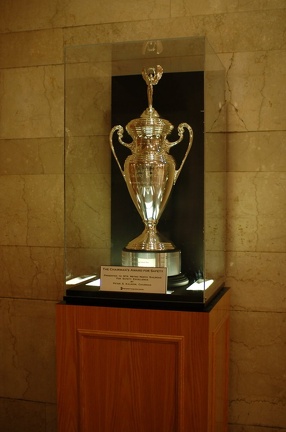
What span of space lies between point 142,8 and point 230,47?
44 cm

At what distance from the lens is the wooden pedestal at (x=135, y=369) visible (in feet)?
5.75

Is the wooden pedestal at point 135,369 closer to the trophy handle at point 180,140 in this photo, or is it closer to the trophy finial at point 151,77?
the trophy handle at point 180,140

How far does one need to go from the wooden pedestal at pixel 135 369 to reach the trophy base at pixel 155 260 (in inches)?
7.5

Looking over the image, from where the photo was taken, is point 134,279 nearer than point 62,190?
Yes

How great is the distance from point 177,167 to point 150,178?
0.17 meters

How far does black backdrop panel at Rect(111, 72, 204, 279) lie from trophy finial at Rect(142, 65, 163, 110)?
0.02m

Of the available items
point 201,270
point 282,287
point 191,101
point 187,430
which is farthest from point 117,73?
point 187,430

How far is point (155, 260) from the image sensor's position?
1912 mm

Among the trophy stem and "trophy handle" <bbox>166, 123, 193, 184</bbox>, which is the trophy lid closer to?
"trophy handle" <bbox>166, 123, 193, 184</bbox>

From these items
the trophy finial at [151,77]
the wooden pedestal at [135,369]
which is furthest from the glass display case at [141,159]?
the wooden pedestal at [135,369]

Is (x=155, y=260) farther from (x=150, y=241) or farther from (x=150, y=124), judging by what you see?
(x=150, y=124)

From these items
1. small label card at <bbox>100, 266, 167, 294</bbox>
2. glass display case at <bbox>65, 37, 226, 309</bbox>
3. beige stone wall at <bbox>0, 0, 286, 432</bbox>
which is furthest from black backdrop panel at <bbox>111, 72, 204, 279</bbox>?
beige stone wall at <bbox>0, 0, 286, 432</bbox>

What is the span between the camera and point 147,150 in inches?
79.1

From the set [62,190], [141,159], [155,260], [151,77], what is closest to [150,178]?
[141,159]
